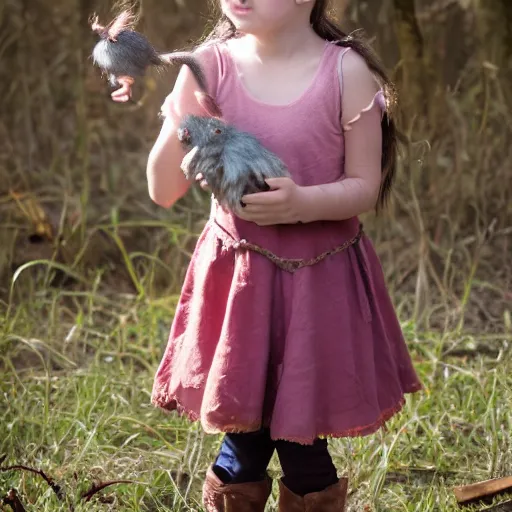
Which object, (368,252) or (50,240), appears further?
(50,240)

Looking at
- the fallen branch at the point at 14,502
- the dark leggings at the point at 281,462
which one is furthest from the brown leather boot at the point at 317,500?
the fallen branch at the point at 14,502

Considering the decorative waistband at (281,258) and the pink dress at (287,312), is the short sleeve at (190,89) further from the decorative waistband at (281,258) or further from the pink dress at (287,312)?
the decorative waistband at (281,258)

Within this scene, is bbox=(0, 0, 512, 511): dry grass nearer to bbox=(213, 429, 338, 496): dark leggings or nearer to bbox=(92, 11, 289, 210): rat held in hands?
bbox=(213, 429, 338, 496): dark leggings

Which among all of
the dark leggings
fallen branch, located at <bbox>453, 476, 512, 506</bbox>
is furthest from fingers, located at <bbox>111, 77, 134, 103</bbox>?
fallen branch, located at <bbox>453, 476, 512, 506</bbox>

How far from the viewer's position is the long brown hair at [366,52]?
4.78 feet

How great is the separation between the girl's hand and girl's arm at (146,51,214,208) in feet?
0.42

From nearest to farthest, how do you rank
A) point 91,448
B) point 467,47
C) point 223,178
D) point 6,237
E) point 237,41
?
point 223,178 < point 237,41 < point 91,448 < point 6,237 < point 467,47

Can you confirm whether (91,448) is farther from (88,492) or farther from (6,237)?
(6,237)

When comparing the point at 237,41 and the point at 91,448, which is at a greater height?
the point at 237,41

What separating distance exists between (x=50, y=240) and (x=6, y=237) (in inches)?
6.4

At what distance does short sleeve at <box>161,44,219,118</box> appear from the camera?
144 centimetres

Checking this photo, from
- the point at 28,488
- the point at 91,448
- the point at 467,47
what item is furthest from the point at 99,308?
the point at 467,47

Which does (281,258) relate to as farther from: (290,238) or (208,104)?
(208,104)

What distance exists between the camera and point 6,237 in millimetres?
2873
